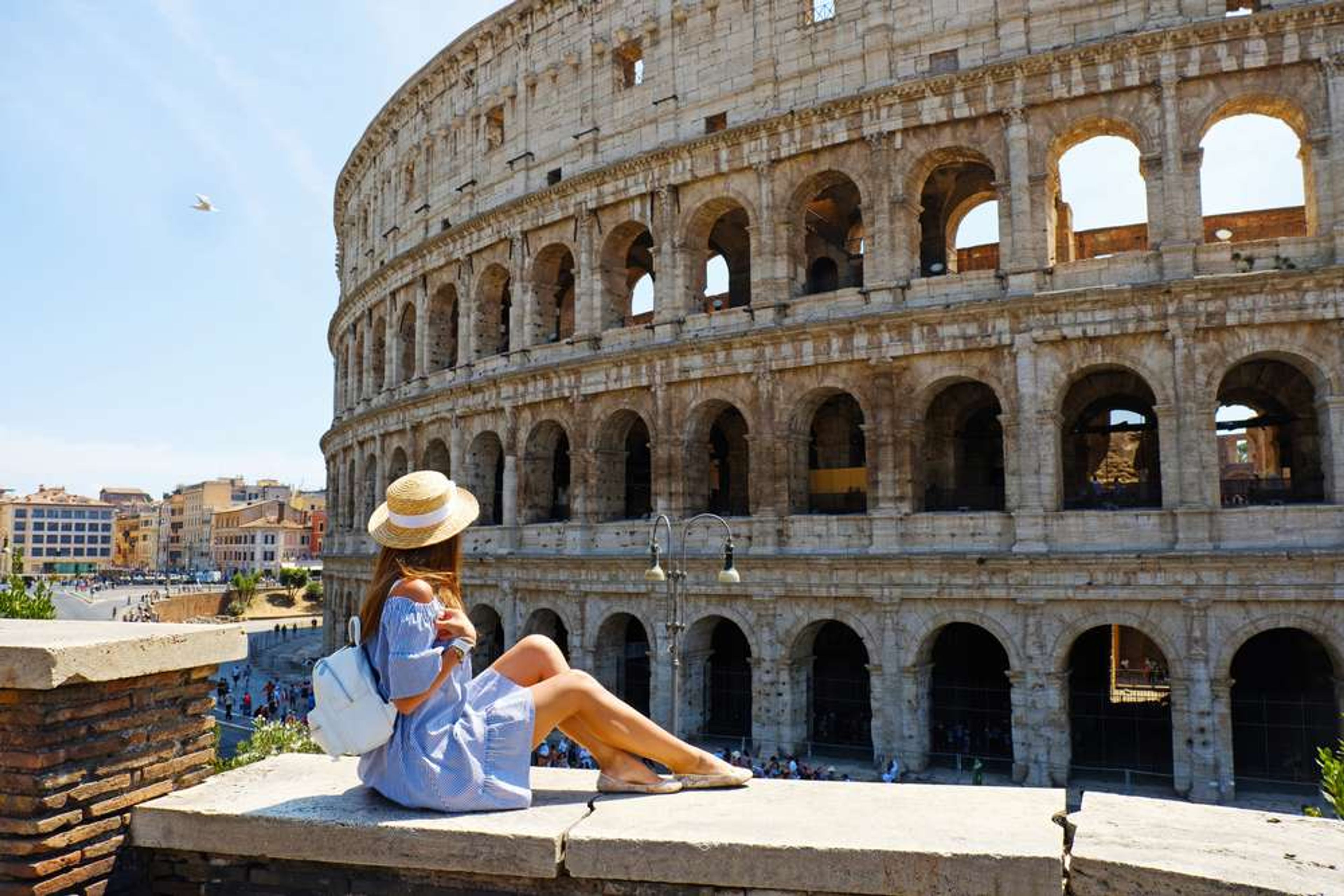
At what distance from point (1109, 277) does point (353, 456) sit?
24133 millimetres

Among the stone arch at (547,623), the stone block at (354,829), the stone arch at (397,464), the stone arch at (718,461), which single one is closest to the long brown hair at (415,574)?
the stone block at (354,829)

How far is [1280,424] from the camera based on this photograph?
18.6 metres

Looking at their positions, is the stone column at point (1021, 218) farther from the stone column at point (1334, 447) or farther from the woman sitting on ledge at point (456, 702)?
the woman sitting on ledge at point (456, 702)

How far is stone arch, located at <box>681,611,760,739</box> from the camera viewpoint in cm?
2116

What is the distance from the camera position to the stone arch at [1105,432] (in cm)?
1922

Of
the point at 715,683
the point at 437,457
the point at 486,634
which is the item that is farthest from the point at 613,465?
the point at 437,457

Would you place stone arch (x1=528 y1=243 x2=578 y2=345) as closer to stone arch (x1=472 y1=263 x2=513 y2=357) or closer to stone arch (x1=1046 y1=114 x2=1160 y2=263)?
stone arch (x1=472 y1=263 x2=513 y2=357)

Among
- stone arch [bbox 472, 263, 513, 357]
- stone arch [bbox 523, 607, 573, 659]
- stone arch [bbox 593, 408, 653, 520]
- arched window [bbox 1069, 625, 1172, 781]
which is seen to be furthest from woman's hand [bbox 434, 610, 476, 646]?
stone arch [bbox 472, 263, 513, 357]

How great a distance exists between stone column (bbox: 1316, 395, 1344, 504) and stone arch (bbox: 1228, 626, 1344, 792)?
91.7 inches

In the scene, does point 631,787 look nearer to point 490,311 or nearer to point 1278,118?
point 1278,118

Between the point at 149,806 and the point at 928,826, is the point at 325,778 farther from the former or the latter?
the point at 928,826

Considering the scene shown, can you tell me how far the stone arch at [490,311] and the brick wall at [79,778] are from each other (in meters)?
22.6

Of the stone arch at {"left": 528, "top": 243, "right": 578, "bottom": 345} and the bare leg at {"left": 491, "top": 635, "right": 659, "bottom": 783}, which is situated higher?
the stone arch at {"left": 528, "top": 243, "right": 578, "bottom": 345}

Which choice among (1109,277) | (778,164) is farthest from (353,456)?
(1109,277)
